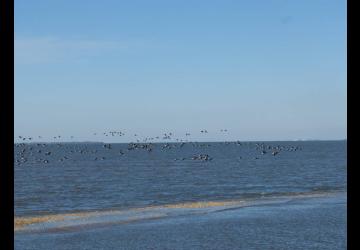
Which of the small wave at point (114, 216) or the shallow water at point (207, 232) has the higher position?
the shallow water at point (207, 232)

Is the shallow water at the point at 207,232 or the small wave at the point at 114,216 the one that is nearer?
the shallow water at the point at 207,232

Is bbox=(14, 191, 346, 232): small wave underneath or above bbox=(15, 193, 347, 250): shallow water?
underneath

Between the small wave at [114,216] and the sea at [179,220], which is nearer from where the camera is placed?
the sea at [179,220]

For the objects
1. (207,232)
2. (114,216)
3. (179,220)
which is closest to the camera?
(207,232)

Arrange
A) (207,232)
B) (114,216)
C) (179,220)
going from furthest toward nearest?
(114,216) → (179,220) → (207,232)

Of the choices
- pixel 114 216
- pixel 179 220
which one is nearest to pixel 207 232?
pixel 179 220

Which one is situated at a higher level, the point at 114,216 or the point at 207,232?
the point at 207,232

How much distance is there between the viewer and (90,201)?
41656 mm

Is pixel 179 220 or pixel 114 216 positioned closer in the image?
pixel 179 220

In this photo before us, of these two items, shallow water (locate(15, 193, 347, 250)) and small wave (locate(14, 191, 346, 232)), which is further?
small wave (locate(14, 191, 346, 232))

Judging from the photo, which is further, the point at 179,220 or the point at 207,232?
the point at 179,220

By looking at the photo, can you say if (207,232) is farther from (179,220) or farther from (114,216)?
(114,216)
